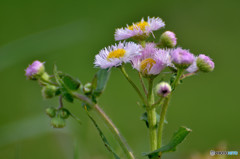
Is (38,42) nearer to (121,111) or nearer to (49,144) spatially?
(49,144)

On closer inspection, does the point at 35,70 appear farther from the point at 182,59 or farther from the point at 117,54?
the point at 182,59

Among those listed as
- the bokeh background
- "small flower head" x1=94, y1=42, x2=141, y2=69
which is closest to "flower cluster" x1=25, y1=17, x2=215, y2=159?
"small flower head" x1=94, y1=42, x2=141, y2=69

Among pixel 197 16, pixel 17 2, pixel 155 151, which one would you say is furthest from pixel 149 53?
pixel 17 2

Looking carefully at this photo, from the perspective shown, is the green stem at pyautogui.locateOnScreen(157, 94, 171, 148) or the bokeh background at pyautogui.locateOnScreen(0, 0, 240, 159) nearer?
the green stem at pyautogui.locateOnScreen(157, 94, 171, 148)

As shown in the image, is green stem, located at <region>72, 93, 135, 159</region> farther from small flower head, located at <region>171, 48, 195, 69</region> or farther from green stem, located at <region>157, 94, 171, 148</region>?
small flower head, located at <region>171, 48, 195, 69</region>

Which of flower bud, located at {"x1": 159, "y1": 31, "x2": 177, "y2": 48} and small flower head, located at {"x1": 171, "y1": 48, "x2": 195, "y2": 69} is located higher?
flower bud, located at {"x1": 159, "y1": 31, "x2": 177, "y2": 48}

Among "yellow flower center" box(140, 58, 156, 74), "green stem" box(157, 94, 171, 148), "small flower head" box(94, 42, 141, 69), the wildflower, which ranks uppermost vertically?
"small flower head" box(94, 42, 141, 69)

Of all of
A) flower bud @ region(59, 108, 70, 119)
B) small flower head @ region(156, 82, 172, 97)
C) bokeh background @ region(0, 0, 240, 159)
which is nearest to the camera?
small flower head @ region(156, 82, 172, 97)

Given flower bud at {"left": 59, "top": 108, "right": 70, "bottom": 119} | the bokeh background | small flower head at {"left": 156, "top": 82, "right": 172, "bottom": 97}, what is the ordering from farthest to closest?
1. the bokeh background
2. flower bud at {"left": 59, "top": 108, "right": 70, "bottom": 119}
3. small flower head at {"left": 156, "top": 82, "right": 172, "bottom": 97}
